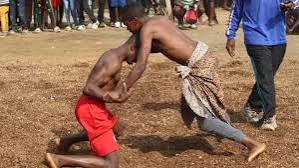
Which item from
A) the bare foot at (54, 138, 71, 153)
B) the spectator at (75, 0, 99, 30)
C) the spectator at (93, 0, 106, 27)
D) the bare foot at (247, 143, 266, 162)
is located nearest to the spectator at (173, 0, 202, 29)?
the spectator at (93, 0, 106, 27)

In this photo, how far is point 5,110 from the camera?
23.2 ft

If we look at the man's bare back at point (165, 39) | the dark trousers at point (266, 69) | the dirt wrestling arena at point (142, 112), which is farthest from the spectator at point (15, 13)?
the man's bare back at point (165, 39)

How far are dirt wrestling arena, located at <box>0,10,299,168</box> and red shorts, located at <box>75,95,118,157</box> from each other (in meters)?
0.46

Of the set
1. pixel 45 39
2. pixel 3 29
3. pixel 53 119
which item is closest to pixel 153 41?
pixel 53 119

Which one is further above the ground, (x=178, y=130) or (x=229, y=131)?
(x=229, y=131)

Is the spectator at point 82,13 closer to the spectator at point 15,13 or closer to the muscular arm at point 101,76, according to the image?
the spectator at point 15,13

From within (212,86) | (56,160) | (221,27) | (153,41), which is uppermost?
(153,41)

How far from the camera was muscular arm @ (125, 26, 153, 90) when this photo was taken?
4977 mm

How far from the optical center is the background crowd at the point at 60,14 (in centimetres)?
1348

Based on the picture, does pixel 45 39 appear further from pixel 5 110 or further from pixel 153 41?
pixel 153 41

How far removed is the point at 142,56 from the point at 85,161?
0.96m

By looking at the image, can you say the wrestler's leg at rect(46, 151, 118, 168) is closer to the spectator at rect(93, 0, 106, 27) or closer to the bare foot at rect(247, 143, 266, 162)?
the bare foot at rect(247, 143, 266, 162)

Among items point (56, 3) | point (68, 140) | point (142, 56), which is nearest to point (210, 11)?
point (56, 3)

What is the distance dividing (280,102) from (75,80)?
291cm
